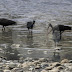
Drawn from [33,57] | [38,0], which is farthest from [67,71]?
[38,0]

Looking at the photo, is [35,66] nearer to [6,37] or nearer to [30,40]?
[30,40]

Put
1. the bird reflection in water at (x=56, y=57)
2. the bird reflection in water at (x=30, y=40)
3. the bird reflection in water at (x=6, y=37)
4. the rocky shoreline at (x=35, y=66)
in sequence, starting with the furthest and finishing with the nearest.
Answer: the bird reflection in water at (x=6, y=37), the bird reflection in water at (x=30, y=40), the bird reflection in water at (x=56, y=57), the rocky shoreline at (x=35, y=66)

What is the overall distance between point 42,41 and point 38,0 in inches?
1426

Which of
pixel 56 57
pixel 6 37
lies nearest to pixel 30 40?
pixel 6 37

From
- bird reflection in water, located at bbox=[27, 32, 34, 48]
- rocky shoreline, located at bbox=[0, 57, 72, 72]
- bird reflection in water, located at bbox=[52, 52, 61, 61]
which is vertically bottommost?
rocky shoreline, located at bbox=[0, 57, 72, 72]

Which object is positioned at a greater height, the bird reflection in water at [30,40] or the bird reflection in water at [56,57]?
the bird reflection in water at [30,40]

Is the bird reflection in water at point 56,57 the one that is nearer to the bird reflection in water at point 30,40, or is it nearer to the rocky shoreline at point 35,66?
the rocky shoreline at point 35,66

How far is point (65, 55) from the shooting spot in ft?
34.0

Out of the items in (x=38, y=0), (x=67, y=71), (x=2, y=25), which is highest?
(x=38, y=0)

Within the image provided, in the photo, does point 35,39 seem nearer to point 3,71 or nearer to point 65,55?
point 65,55

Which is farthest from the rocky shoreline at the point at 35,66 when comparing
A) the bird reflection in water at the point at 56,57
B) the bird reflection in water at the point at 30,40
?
the bird reflection in water at the point at 30,40

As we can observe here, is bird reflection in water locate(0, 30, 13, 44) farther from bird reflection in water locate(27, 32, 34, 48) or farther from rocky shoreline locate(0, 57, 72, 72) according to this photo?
rocky shoreline locate(0, 57, 72, 72)

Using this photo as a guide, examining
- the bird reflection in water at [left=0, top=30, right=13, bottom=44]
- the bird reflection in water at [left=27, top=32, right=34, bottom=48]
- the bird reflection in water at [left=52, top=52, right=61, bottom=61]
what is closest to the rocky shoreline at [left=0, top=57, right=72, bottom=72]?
the bird reflection in water at [left=52, top=52, right=61, bottom=61]

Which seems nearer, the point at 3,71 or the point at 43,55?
the point at 3,71
